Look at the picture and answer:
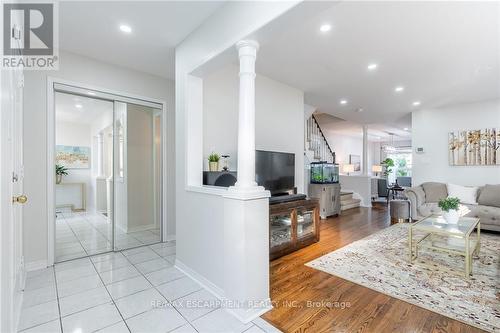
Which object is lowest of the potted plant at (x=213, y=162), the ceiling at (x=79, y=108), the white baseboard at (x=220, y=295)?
the white baseboard at (x=220, y=295)

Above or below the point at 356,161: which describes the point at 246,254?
below

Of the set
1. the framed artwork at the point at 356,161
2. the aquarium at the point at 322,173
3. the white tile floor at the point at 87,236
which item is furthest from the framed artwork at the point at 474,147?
the white tile floor at the point at 87,236

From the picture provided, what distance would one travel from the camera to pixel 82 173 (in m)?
3.45

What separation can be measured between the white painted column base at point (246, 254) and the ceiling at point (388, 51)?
1377 millimetres

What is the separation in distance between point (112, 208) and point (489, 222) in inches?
254

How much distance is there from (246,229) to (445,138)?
20.3ft

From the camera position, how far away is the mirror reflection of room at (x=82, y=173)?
3127 mm

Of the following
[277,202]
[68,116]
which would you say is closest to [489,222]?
[277,202]

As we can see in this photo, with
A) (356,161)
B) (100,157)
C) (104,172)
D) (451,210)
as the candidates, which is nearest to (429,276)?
(451,210)

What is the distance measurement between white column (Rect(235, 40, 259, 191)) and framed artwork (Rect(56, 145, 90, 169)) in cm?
279

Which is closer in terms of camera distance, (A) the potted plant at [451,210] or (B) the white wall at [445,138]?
(A) the potted plant at [451,210]

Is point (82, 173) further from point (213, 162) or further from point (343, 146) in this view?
point (343, 146)

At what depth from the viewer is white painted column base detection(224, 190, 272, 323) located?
1.83 meters

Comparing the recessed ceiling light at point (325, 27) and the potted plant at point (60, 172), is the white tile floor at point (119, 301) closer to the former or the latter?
the potted plant at point (60, 172)
